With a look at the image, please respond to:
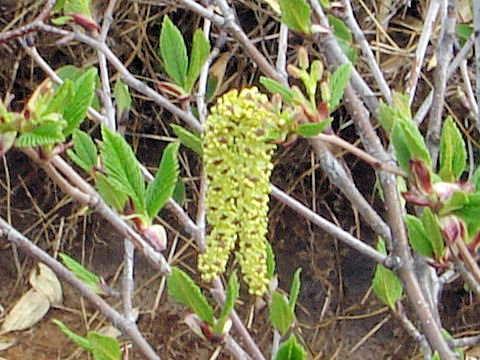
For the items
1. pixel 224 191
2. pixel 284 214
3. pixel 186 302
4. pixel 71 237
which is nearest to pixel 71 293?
pixel 71 237

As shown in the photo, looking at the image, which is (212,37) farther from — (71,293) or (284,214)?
(71,293)

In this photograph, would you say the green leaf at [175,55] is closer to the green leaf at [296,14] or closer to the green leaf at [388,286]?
the green leaf at [296,14]

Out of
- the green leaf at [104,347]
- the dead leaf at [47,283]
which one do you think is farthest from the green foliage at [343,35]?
the dead leaf at [47,283]

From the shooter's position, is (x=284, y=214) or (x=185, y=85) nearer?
(x=185, y=85)

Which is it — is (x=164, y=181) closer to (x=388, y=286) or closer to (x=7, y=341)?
(x=388, y=286)

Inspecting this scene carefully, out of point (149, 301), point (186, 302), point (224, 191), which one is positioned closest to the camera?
point (224, 191)

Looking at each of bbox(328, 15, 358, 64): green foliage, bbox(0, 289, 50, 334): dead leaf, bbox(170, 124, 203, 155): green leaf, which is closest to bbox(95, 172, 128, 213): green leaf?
bbox(170, 124, 203, 155): green leaf

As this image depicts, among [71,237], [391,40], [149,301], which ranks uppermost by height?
[391,40]
